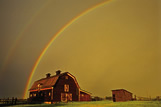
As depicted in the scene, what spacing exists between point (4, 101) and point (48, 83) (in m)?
11.4

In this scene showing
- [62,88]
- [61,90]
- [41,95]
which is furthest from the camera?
[41,95]

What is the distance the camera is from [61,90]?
45938 mm

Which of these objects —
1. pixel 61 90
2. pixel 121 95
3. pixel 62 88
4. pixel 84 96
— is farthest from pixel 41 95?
pixel 121 95

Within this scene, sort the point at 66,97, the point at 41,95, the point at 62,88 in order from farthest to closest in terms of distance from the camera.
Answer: the point at 41,95 < the point at 66,97 < the point at 62,88

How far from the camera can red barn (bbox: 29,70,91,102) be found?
44875 mm

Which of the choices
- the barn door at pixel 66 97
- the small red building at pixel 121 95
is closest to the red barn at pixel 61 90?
the barn door at pixel 66 97

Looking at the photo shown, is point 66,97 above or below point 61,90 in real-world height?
below

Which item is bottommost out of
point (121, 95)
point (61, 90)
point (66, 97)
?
point (66, 97)

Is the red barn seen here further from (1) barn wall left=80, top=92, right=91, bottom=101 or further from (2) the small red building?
(2) the small red building

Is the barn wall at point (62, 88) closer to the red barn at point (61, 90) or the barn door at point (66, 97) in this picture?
the red barn at point (61, 90)

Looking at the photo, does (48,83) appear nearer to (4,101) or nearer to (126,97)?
(4,101)

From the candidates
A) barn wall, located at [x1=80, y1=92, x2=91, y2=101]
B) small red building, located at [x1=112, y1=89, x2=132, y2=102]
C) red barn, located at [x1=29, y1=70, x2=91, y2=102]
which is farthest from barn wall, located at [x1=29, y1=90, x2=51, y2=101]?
small red building, located at [x1=112, y1=89, x2=132, y2=102]

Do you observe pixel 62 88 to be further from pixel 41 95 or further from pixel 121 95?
pixel 121 95

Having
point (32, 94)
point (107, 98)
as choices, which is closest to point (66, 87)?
point (32, 94)
